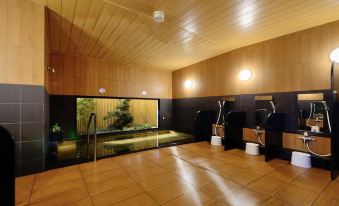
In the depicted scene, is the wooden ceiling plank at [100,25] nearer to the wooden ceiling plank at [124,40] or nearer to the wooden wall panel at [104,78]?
the wooden ceiling plank at [124,40]

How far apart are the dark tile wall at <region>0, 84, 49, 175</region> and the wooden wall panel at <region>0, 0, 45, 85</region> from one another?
0.48ft

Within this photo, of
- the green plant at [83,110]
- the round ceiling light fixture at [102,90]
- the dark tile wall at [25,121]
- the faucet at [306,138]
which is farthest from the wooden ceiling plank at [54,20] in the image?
the faucet at [306,138]

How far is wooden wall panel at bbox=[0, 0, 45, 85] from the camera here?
2244 mm

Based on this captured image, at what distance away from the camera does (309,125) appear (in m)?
2.97

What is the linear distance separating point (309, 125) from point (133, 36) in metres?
3.88

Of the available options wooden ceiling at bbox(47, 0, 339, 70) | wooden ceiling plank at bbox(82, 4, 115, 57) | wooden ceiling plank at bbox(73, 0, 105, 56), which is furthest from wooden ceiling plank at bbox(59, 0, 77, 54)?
wooden ceiling plank at bbox(82, 4, 115, 57)

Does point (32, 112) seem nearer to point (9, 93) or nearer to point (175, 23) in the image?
point (9, 93)

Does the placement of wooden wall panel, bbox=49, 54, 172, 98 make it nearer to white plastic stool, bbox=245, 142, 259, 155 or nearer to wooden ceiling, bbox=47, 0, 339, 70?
wooden ceiling, bbox=47, 0, 339, 70

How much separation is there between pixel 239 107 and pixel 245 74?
0.85m

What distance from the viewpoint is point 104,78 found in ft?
17.2

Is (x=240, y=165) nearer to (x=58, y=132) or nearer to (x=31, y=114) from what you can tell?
(x=31, y=114)

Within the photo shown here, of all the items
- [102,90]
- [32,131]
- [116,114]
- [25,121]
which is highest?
[102,90]

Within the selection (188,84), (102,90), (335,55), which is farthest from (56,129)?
(335,55)

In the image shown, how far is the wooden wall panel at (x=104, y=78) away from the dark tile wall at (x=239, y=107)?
987 mm
